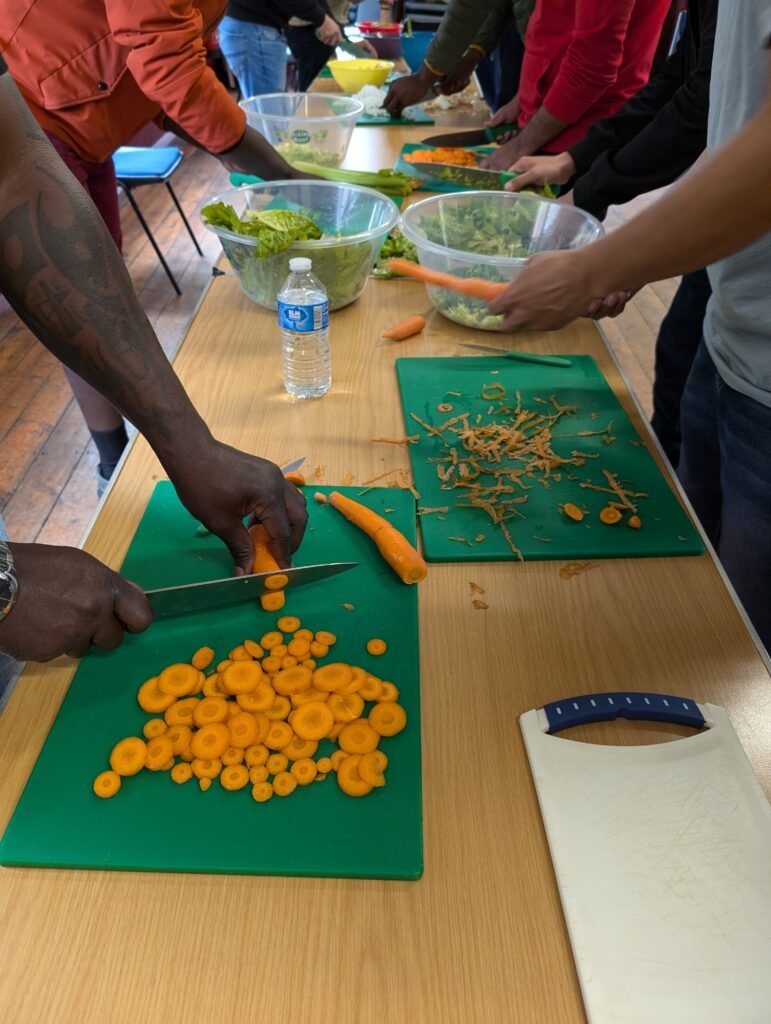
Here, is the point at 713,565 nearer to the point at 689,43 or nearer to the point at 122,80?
the point at 689,43

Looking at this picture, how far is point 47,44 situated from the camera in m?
1.75

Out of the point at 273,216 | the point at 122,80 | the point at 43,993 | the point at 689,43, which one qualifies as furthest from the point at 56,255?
the point at 689,43

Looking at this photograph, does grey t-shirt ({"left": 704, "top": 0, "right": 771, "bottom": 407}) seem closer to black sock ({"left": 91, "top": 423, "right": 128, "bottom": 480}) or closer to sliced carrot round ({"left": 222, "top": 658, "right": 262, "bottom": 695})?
sliced carrot round ({"left": 222, "top": 658, "right": 262, "bottom": 695})

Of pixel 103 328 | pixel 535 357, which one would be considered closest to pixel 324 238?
pixel 535 357

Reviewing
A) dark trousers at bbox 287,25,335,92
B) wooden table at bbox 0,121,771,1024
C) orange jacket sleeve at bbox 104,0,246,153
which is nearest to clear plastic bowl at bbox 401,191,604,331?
orange jacket sleeve at bbox 104,0,246,153

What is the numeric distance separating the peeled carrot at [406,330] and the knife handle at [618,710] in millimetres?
1086

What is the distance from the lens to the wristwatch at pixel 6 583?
84 centimetres

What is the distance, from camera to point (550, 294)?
131 centimetres

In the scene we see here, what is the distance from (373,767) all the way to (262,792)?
5.0 inches

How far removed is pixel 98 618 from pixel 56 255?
556 millimetres

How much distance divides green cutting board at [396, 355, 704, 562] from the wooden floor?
2.99ft

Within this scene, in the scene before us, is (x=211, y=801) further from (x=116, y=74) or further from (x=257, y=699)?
(x=116, y=74)

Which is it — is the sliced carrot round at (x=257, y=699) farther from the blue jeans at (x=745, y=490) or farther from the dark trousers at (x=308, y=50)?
the dark trousers at (x=308, y=50)

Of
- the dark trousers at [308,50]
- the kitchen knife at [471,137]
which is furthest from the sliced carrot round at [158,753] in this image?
the dark trousers at [308,50]
